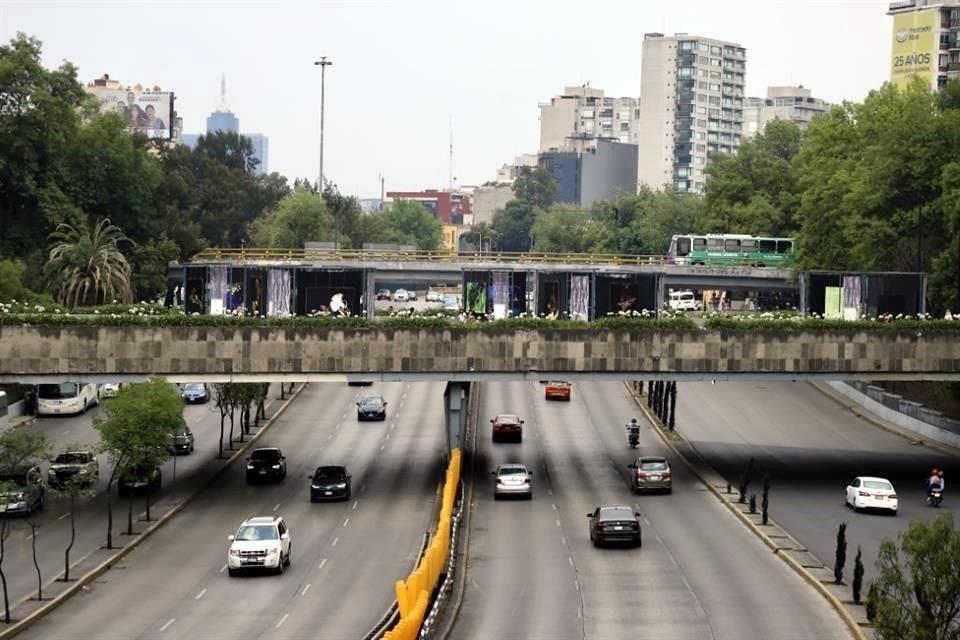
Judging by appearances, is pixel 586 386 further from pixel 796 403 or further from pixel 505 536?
pixel 505 536

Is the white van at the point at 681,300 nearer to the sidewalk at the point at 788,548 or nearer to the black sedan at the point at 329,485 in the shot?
the sidewalk at the point at 788,548

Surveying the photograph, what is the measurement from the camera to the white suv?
159ft

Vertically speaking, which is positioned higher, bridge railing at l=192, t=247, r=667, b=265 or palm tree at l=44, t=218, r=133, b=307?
bridge railing at l=192, t=247, r=667, b=265

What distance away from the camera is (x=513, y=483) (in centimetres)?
6325


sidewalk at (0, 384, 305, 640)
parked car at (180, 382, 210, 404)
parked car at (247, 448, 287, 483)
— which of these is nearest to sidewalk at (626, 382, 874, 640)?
parked car at (247, 448, 287, 483)

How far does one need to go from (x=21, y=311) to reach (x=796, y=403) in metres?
48.2

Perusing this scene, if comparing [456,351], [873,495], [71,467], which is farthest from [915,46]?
[71,467]

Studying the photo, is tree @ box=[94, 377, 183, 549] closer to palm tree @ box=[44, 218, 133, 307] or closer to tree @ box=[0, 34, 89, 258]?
palm tree @ box=[44, 218, 133, 307]

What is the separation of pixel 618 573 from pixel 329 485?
18.0 meters

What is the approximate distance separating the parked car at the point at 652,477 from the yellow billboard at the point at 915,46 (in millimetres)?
134958

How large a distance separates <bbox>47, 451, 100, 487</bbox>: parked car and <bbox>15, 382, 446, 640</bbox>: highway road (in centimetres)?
329

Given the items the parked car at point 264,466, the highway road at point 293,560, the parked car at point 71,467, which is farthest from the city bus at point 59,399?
the parked car at point 264,466

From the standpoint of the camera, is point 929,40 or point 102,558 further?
point 929,40

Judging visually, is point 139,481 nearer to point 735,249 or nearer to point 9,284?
point 9,284
